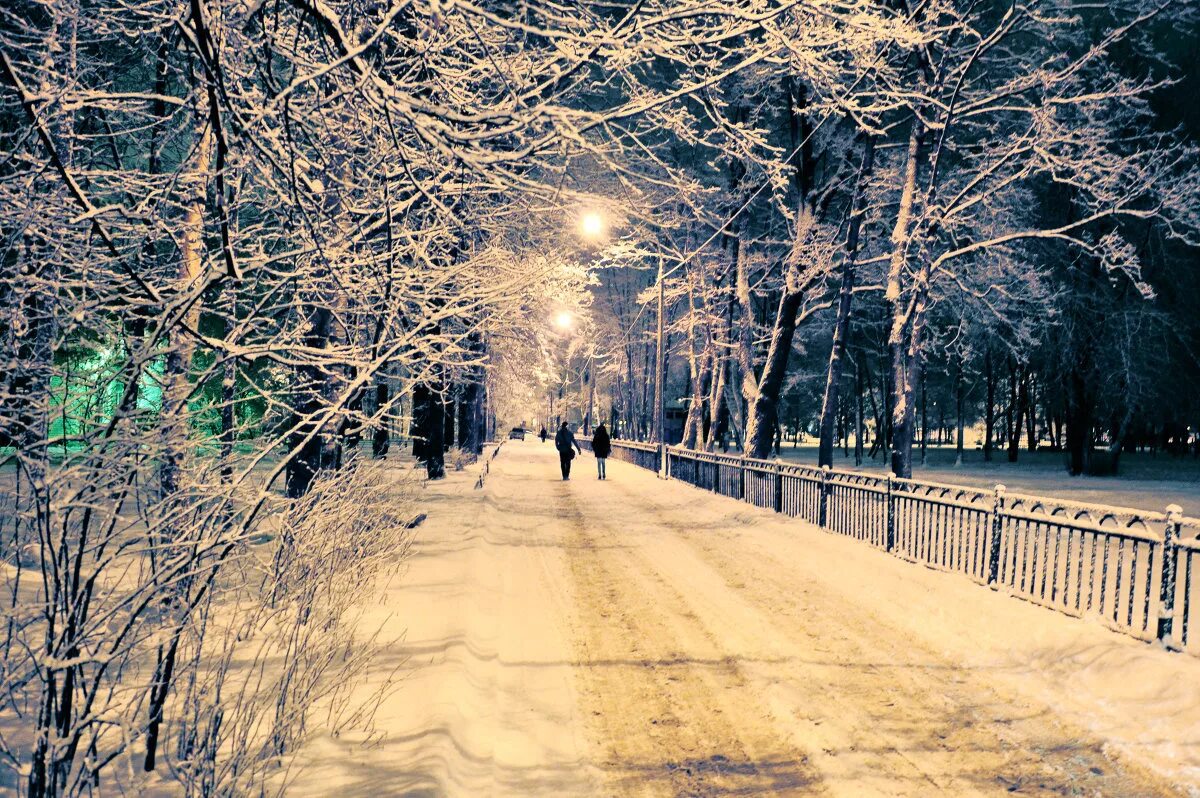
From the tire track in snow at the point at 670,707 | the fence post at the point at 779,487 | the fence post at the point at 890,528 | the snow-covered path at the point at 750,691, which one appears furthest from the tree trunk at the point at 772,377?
the tire track in snow at the point at 670,707

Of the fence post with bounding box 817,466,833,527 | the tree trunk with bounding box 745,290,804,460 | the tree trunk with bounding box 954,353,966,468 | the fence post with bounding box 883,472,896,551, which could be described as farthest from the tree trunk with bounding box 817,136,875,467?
the tree trunk with bounding box 954,353,966,468

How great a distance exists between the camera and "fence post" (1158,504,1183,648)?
6207 millimetres

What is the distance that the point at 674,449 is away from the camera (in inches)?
988

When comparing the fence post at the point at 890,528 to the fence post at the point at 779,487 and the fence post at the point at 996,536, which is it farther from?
the fence post at the point at 779,487

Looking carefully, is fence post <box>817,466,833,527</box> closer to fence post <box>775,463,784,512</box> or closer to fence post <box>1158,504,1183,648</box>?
fence post <box>775,463,784,512</box>

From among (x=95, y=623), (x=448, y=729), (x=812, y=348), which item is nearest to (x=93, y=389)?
(x=95, y=623)

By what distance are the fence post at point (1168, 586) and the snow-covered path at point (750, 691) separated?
41cm

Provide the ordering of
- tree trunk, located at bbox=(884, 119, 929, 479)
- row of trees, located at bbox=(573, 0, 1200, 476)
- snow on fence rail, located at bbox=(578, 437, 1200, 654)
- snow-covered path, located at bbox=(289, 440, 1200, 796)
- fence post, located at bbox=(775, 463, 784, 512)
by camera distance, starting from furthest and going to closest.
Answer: tree trunk, located at bbox=(884, 119, 929, 479) < fence post, located at bbox=(775, 463, 784, 512) < row of trees, located at bbox=(573, 0, 1200, 476) < snow on fence rail, located at bbox=(578, 437, 1200, 654) < snow-covered path, located at bbox=(289, 440, 1200, 796)

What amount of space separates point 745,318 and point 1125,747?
1877 cm

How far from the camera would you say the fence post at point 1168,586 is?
20.4 ft

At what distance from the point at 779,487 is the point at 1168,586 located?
891cm

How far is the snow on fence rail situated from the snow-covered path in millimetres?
402

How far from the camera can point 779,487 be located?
1507cm

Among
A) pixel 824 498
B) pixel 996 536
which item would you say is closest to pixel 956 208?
pixel 824 498
